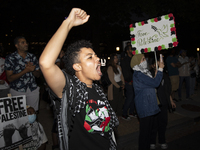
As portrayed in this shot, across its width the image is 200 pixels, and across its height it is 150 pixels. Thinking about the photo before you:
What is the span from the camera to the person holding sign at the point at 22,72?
3.44m

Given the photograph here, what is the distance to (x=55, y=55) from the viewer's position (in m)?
1.43

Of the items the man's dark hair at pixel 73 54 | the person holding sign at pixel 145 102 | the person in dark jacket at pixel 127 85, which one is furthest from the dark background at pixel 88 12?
the man's dark hair at pixel 73 54

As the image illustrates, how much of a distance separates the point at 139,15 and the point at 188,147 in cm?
1380

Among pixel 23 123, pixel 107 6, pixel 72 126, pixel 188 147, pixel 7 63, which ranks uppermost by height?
pixel 107 6

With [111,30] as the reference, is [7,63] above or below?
below

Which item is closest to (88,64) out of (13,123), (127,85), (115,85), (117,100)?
(13,123)

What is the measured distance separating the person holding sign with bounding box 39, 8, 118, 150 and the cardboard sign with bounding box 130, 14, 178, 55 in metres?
2.62

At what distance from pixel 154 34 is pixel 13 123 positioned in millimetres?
3447

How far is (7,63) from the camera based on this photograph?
3.46 metres

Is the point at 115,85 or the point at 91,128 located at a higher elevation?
the point at 91,128

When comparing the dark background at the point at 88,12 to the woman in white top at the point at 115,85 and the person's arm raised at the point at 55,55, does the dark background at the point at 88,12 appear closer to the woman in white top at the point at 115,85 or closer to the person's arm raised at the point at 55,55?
the woman in white top at the point at 115,85

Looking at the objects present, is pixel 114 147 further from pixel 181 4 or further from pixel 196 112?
pixel 181 4

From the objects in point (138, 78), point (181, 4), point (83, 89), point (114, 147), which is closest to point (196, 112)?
point (138, 78)

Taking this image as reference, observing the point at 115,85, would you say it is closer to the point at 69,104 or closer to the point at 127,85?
the point at 127,85
